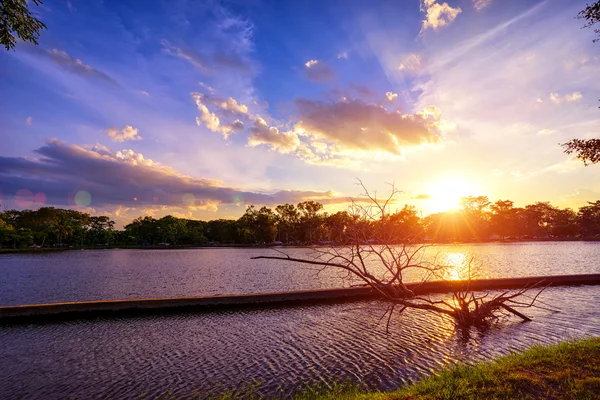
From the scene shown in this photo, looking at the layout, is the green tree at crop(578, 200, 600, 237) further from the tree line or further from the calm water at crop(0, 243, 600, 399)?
the calm water at crop(0, 243, 600, 399)

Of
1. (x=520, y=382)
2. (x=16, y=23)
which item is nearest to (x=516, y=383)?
(x=520, y=382)

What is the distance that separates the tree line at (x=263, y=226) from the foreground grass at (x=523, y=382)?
108253 millimetres

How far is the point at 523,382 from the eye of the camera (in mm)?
6812

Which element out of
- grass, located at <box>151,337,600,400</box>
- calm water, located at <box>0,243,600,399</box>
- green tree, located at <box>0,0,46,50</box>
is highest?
green tree, located at <box>0,0,46,50</box>

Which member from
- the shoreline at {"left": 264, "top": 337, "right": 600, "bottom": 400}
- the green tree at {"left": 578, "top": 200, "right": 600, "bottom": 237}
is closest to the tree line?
the green tree at {"left": 578, "top": 200, "right": 600, "bottom": 237}

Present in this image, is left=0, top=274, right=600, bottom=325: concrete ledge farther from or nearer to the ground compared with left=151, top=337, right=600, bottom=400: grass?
nearer to the ground

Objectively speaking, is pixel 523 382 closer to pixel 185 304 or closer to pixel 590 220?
pixel 185 304

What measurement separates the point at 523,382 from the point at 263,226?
442 feet

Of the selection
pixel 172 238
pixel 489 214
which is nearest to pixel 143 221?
pixel 172 238

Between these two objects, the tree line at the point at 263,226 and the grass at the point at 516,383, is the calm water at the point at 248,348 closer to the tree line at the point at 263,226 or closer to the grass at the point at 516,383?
the grass at the point at 516,383

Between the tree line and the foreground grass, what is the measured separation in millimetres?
108253

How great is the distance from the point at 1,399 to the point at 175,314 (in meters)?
10.1

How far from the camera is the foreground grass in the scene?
623 cm

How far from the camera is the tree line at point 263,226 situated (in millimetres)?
121750
